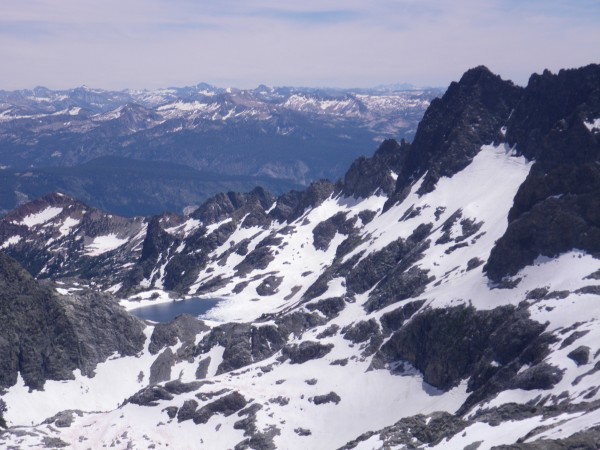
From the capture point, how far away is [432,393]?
134 m

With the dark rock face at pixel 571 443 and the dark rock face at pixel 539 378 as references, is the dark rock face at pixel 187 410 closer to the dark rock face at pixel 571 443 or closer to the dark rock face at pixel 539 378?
the dark rock face at pixel 539 378

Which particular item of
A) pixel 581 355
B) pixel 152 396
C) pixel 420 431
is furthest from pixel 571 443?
pixel 152 396

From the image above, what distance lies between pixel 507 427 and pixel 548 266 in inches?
2432

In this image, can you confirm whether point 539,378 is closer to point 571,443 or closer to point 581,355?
point 581,355

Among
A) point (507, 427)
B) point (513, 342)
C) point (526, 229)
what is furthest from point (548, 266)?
point (507, 427)

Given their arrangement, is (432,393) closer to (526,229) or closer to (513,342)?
(513,342)

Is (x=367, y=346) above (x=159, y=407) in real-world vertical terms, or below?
above

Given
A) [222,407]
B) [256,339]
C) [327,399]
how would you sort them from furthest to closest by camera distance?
[256,339], [222,407], [327,399]

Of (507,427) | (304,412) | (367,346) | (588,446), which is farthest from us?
(367,346)

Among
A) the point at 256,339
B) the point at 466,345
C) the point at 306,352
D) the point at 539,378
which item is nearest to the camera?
the point at 539,378

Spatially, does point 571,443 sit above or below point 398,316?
above

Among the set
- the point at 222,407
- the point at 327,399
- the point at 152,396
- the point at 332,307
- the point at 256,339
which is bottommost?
the point at 256,339

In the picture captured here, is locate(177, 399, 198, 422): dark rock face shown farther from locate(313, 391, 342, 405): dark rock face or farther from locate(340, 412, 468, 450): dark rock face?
locate(340, 412, 468, 450): dark rock face

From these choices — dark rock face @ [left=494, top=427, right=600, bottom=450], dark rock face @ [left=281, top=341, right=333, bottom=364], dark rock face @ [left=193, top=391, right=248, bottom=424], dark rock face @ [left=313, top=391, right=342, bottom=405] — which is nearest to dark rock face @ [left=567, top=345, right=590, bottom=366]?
dark rock face @ [left=494, top=427, right=600, bottom=450]
